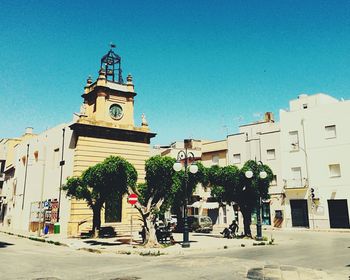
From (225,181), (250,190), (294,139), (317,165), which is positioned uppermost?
(294,139)

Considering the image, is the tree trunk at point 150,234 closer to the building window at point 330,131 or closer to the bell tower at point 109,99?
the bell tower at point 109,99

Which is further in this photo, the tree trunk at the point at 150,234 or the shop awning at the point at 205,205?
the shop awning at the point at 205,205

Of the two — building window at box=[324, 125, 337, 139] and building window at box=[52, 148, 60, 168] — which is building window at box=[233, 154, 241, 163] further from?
building window at box=[52, 148, 60, 168]

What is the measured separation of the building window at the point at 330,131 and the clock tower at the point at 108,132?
59.1 feet

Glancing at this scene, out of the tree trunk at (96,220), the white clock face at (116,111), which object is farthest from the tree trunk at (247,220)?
the white clock face at (116,111)

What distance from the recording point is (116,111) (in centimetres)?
3056

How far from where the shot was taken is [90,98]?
31.3m

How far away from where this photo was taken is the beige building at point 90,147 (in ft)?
90.3

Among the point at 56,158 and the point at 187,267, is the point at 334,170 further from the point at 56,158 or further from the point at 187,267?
the point at 187,267

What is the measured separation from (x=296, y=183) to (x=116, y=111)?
20.7m

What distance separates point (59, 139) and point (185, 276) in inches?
930

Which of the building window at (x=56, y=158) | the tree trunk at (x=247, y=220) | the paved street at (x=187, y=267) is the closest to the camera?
the paved street at (x=187, y=267)

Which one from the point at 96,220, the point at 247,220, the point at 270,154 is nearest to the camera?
the point at 247,220

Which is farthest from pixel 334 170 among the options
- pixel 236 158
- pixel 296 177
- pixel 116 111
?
pixel 116 111
